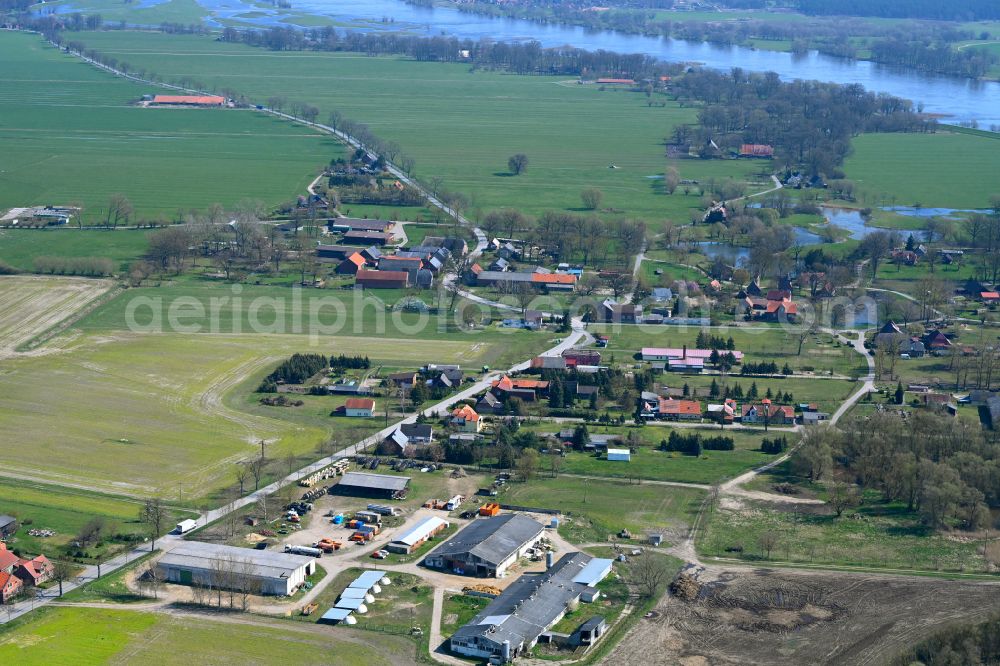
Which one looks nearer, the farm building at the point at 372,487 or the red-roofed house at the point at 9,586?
the red-roofed house at the point at 9,586

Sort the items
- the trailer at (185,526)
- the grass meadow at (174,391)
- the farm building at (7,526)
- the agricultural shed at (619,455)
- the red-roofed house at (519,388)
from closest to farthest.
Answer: the farm building at (7,526) → the trailer at (185,526) → the grass meadow at (174,391) → the agricultural shed at (619,455) → the red-roofed house at (519,388)

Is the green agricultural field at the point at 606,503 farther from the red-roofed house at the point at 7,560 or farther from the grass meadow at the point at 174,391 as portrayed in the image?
the red-roofed house at the point at 7,560

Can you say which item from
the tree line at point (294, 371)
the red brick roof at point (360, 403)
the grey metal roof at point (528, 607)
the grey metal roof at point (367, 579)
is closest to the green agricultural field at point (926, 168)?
the tree line at point (294, 371)

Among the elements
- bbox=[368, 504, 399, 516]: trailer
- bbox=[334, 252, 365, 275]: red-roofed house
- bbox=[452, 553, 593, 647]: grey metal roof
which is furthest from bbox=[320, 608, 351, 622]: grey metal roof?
bbox=[334, 252, 365, 275]: red-roofed house

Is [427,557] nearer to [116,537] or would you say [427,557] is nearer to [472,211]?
[116,537]

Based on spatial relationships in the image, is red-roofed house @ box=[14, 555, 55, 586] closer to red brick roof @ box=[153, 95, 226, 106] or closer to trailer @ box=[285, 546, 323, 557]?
trailer @ box=[285, 546, 323, 557]

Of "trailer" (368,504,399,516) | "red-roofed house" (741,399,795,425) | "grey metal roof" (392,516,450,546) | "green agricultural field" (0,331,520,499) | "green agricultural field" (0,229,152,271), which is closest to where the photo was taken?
"grey metal roof" (392,516,450,546)

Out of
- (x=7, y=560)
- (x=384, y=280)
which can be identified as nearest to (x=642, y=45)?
(x=384, y=280)
